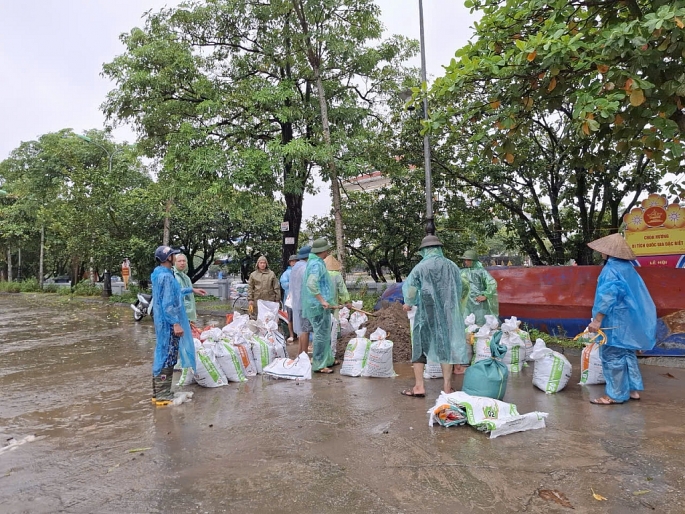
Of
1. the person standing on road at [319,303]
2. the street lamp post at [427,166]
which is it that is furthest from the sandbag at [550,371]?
the street lamp post at [427,166]

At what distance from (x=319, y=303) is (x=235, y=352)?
1.12m

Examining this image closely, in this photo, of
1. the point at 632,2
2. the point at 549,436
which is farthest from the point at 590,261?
the point at 549,436

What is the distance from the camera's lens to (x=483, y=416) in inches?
147

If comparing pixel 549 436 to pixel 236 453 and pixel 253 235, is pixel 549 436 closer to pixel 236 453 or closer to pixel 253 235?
pixel 236 453

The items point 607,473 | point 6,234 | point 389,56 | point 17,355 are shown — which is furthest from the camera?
point 6,234

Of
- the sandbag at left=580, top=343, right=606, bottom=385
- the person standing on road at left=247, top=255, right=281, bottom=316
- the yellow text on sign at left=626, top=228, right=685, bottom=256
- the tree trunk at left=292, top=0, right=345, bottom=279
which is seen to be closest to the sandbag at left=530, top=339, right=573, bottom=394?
the sandbag at left=580, top=343, right=606, bottom=385

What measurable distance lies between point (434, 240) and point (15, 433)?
403 cm

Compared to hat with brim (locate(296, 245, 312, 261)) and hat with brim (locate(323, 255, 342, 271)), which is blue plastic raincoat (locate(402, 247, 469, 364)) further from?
hat with brim (locate(323, 255, 342, 271))

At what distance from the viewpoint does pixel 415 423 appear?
13.1 feet

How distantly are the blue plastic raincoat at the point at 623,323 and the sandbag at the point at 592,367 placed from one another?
0.51 meters

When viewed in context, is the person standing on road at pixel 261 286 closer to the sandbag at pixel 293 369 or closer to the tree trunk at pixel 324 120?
the tree trunk at pixel 324 120

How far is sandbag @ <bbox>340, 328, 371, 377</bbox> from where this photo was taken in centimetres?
579

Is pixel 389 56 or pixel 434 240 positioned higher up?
pixel 389 56

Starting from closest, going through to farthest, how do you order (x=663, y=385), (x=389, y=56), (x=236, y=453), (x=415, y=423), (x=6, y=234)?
(x=236, y=453) → (x=415, y=423) → (x=663, y=385) → (x=389, y=56) → (x=6, y=234)
